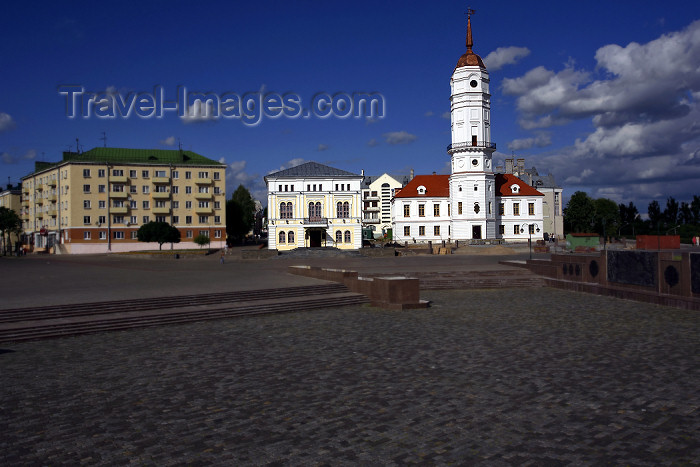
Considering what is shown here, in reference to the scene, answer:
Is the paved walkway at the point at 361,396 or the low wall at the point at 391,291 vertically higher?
the low wall at the point at 391,291

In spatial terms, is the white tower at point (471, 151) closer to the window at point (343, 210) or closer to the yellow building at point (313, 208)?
the yellow building at point (313, 208)

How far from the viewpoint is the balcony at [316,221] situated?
7200cm

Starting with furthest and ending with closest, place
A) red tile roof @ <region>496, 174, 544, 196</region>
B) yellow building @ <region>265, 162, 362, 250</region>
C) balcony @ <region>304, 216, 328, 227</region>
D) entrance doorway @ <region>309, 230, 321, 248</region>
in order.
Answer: red tile roof @ <region>496, 174, 544, 196</region> → entrance doorway @ <region>309, 230, 321, 248</region> → yellow building @ <region>265, 162, 362, 250</region> → balcony @ <region>304, 216, 328, 227</region>

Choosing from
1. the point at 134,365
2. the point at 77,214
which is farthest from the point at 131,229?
the point at 134,365

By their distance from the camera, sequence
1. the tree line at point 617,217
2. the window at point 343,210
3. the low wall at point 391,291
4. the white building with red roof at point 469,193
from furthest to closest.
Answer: the tree line at point 617,217 < the window at point 343,210 < the white building with red roof at point 469,193 < the low wall at point 391,291

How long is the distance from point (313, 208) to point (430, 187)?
2002 cm

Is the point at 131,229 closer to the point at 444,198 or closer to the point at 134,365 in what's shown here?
the point at 444,198

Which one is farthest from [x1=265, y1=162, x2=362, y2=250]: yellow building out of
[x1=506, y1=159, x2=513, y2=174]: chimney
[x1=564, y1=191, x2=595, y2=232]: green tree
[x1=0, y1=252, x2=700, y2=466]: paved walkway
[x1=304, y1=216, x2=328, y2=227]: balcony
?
[x1=0, y1=252, x2=700, y2=466]: paved walkway

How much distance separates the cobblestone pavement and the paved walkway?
34 millimetres

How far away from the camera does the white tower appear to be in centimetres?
7212

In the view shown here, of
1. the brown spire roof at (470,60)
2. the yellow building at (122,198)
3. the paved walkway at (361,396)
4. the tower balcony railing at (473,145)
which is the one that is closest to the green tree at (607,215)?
the tower balcony railing at (473,145)

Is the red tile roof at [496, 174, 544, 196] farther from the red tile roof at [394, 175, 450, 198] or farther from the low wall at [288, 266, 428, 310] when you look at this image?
the low wall at [288, 266, 428, 310]

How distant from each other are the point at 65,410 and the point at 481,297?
1713 centimetres

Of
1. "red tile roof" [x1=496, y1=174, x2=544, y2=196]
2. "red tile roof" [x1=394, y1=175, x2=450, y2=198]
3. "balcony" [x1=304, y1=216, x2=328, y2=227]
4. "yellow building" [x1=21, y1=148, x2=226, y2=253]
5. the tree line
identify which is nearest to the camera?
"balcony" [x1=304, y1=216, x2=328, y2=227]
